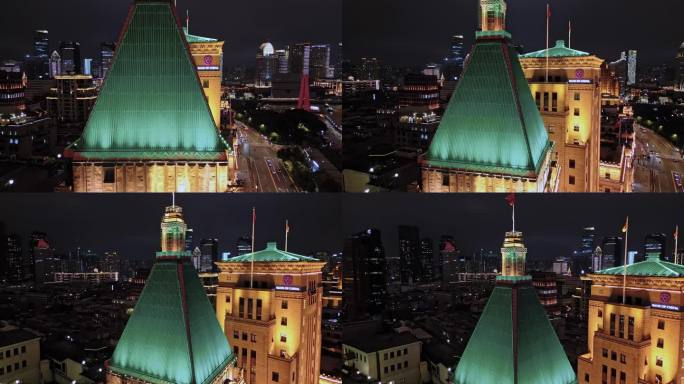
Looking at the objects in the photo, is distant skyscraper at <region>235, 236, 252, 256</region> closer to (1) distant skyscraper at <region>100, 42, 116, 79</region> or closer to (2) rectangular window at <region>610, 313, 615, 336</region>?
(1) distant skyscraper at <region>100, 42, 116, 79</region>

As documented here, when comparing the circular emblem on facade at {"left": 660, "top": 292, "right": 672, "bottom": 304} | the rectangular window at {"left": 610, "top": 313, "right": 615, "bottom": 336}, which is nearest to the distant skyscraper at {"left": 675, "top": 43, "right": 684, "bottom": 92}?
the circular emblem on facade at {"left": 660, "top": 292, "right": 672, "bottom": 304}

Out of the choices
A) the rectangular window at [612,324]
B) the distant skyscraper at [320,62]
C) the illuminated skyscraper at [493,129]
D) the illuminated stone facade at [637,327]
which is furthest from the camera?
the rectangular window at [612,324]

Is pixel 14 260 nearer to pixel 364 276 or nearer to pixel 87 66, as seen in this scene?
pixel 87 66

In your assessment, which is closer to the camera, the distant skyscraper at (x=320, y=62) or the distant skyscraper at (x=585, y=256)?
the distant skyscraper at (x=320, y=62)

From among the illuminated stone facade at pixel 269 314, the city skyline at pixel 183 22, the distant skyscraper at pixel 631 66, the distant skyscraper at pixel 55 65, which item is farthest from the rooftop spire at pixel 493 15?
the distant skyscraper at pixel 55 65

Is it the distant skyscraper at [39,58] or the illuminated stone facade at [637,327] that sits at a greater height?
the distant skyscraper at [39,58]

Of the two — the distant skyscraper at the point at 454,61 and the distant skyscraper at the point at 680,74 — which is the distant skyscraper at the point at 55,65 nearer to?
the distant skyscraper at the point at 454,61

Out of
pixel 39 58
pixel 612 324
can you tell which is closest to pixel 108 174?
pixel 39 58
